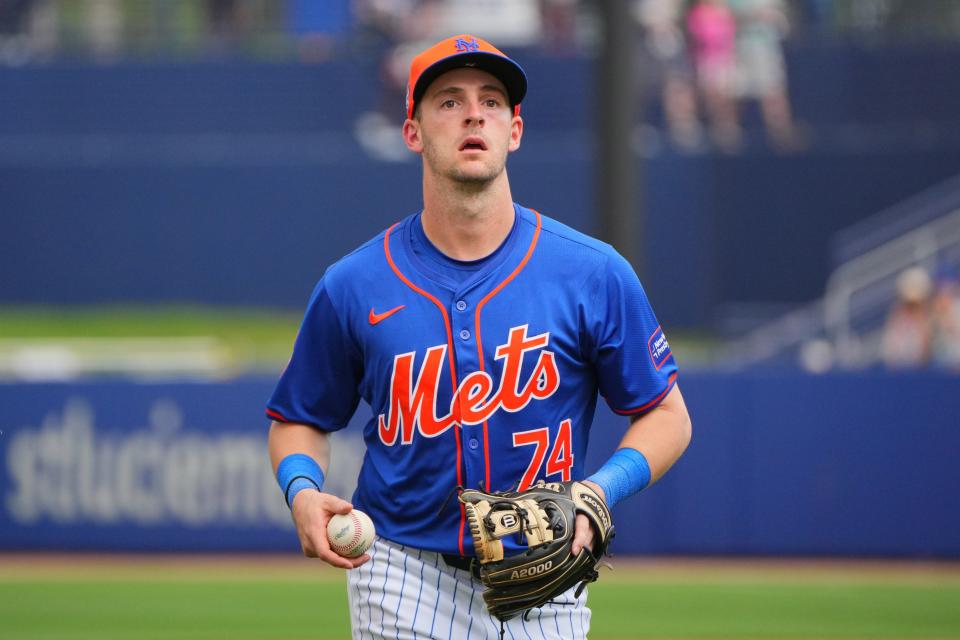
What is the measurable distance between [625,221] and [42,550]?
15.8ft

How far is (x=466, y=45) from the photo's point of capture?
346 centimetres

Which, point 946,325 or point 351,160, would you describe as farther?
point 351,160

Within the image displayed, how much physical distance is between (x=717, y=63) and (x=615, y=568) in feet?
A: 27.3

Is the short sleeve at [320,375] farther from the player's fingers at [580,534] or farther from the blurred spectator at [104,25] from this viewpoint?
the blurred spectator at [104,25]

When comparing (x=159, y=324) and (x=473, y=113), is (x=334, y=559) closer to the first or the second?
(x=473, y=113)

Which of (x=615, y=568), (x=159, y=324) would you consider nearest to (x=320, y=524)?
(x=615, y=568)

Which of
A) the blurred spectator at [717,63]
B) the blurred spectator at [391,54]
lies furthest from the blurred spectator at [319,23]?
the blurred spectator at [717,63]

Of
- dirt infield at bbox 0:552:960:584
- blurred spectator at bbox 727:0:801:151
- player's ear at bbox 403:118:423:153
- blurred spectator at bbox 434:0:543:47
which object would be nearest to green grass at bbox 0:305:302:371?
blurred spectator at bbox 434:0:543:47

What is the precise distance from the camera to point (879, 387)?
10328mm

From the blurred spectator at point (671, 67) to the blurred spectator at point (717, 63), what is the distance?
184 mm

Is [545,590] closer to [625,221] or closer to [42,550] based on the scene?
[625,221]

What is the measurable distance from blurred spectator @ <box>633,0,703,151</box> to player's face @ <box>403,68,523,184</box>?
1393cm

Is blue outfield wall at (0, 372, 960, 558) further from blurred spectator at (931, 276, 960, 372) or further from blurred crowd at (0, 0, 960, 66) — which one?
blurred crowd at (0, 0, 960, 66)

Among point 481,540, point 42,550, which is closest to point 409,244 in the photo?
point 481,540
